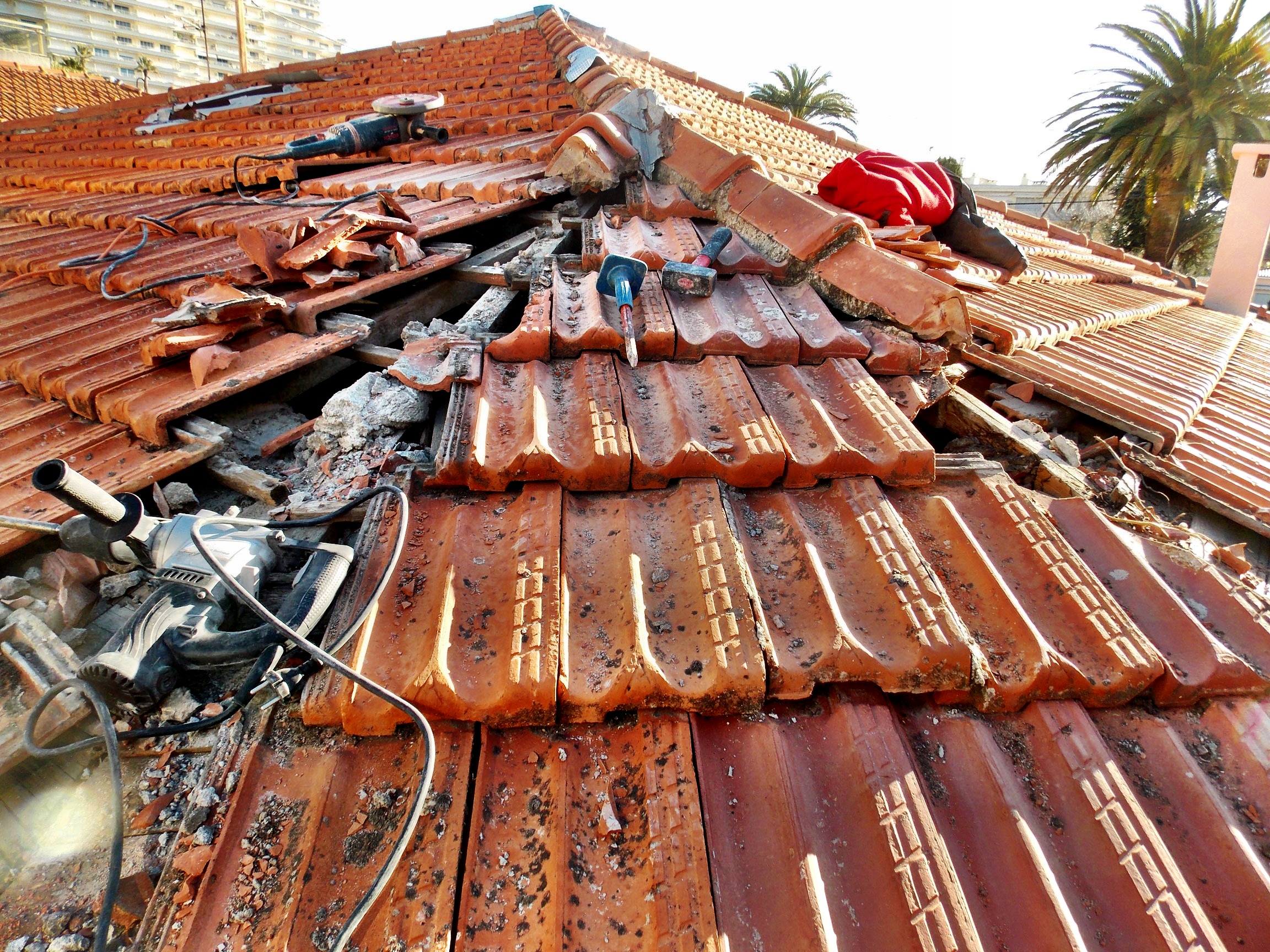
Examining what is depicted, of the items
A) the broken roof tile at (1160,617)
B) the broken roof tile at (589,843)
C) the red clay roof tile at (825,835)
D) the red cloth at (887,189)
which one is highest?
the red cloth at (887,189)

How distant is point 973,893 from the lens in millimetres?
1095

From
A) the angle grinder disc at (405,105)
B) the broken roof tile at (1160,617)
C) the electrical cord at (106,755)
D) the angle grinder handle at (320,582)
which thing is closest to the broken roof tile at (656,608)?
the angle grinder handle at (320,582)

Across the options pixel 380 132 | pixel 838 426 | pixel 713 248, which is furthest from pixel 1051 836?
pixel 380 132

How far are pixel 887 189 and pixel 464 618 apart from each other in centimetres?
394

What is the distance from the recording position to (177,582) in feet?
4.89

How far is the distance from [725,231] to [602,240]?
573 mm

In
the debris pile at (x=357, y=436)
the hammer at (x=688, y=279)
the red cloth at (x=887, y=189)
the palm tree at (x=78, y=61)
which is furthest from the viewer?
the palm tree at (x=78, y=61)

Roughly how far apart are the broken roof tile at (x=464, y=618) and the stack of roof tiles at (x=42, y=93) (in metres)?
19.0

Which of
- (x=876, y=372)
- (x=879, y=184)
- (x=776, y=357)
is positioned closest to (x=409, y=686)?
(x=776, y=357)

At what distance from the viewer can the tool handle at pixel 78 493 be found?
4.28ft

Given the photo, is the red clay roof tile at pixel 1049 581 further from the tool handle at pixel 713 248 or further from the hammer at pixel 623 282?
the tool handle at pixel 713 248

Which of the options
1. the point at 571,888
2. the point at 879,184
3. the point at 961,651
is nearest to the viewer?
the point at 571,888

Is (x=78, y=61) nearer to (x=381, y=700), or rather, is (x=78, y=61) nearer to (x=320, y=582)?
(x=320, y=582)

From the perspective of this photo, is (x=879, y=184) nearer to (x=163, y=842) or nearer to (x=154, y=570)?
(x=154, y=570)
